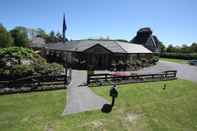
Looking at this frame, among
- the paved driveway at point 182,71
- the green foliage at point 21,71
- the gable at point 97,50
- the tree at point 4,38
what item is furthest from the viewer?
the tree at point 4,38

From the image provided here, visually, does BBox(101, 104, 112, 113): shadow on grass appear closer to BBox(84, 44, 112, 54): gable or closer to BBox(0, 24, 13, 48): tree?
BBox(84, 44, 112, 54): gable

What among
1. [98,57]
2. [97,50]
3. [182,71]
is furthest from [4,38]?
[182,71]

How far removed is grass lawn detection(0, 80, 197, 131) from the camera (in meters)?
10.4

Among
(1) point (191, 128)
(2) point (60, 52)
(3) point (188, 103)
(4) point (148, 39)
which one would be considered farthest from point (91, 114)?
(4) point (148, 39)

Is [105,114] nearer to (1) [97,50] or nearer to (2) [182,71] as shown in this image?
(1) [97,50]

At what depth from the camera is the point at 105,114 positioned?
40.1 feet

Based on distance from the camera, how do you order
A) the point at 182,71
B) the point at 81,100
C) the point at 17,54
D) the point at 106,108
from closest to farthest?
the point at 106,108
the point at 81,100
the point at 17,54
the point at 182,71

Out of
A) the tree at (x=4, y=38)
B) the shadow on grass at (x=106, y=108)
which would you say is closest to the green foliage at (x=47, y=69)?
the shadow on grass at (x=106, y=108)

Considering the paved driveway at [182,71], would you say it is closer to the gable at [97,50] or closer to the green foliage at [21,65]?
the gable at [97,50]

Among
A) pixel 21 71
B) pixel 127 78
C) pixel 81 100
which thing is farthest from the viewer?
pixel 127 78

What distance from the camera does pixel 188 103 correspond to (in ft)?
52.7

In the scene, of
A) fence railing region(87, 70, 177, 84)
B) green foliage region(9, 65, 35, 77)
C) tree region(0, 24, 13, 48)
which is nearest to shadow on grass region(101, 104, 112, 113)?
fence railing region(87, 70, 177, 84)

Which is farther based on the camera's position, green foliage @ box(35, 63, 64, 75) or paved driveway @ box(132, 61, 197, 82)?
paved driveway @ box(132, 61, 197, 82)

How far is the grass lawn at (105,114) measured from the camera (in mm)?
10406
